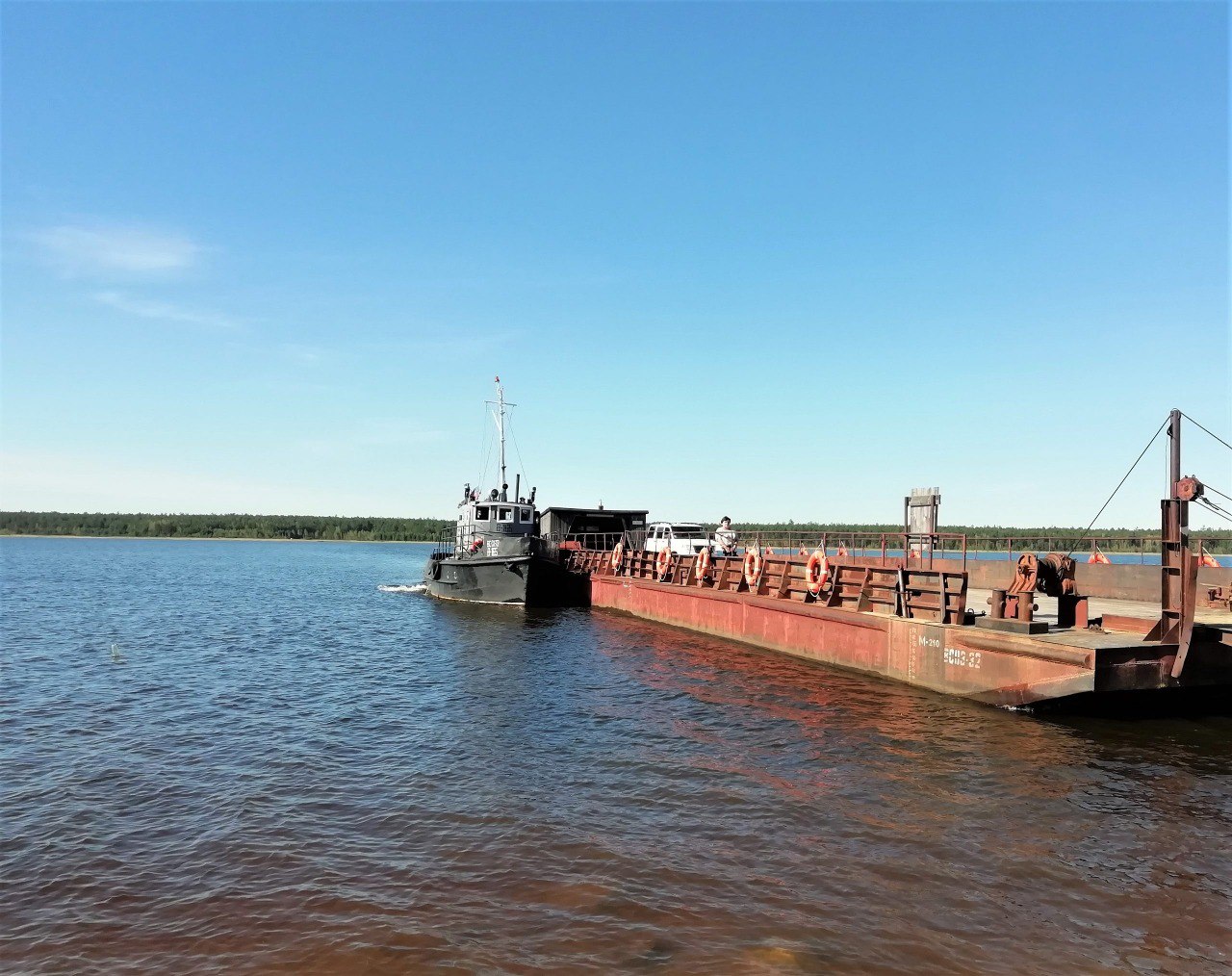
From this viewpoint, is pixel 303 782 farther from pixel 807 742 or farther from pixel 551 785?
pixel 807 742

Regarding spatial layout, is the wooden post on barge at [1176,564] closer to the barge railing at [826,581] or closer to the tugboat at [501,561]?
the barge railing at [826,581]

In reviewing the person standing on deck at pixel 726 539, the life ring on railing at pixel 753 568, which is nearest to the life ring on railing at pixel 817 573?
the life ring on railing at pixel 753 568

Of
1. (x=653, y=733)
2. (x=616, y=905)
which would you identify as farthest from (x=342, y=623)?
(x=616, y=905)

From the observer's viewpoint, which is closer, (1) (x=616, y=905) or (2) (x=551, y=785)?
(1) (x=616, y=905)

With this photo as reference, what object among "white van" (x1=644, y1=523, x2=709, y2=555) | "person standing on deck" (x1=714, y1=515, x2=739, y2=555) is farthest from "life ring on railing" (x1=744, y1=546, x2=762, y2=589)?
"white van" (x1=644, y1=523, x2=709, y2=555)

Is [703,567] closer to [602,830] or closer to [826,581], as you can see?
[826,581]

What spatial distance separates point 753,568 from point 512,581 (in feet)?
39.7

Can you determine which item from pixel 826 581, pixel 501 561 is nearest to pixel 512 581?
pixel 501 561

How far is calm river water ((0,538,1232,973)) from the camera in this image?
6.06 metres

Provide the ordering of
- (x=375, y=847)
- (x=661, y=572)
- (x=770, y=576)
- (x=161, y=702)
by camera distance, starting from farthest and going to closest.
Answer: (x=661, y=572) → (x=770, y=576) → (x=161, y=702) → (x=375, y=847)

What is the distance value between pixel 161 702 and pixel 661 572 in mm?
17473

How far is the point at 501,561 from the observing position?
31844 mm

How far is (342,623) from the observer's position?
1176 inches

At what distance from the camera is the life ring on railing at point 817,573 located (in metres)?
19.2
